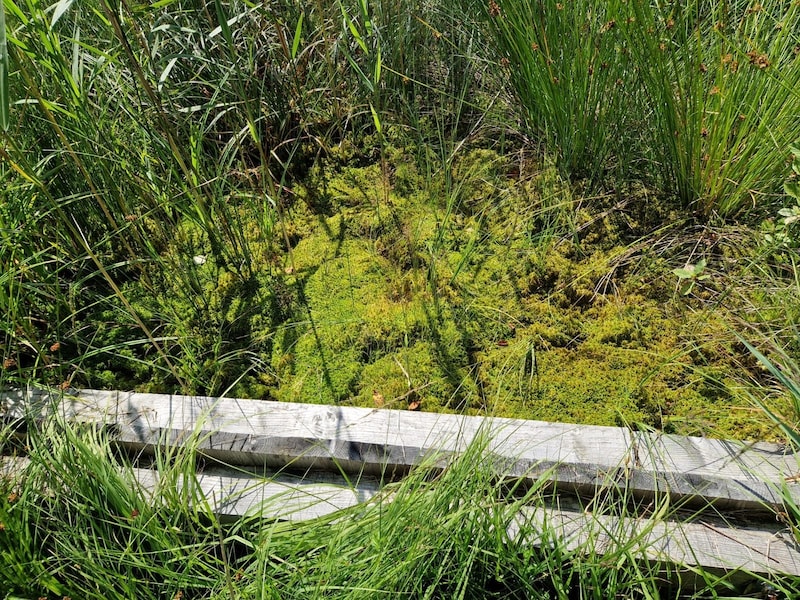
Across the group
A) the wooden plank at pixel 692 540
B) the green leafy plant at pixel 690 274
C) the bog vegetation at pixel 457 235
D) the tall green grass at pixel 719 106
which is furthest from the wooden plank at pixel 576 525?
the tall green grass at pixel 719 106

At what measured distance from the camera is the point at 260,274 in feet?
6.23

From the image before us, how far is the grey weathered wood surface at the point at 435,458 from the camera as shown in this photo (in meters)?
1.24

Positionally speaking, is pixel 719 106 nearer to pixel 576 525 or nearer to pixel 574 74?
pixel 574 74

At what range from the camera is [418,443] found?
139 centimetres

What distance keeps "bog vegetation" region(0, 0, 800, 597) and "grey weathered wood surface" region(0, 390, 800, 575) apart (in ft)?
0.38

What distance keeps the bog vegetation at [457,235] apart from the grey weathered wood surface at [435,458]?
116 mm

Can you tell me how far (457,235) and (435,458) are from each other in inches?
34.1

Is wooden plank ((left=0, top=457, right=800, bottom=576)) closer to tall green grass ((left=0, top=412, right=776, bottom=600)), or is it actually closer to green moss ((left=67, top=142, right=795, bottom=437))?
tall green grass ((left=0, top=412, right=776, bottom=600))

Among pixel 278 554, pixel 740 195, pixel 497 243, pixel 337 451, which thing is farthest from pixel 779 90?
pixel 278 554

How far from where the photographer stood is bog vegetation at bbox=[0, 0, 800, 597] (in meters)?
1.54

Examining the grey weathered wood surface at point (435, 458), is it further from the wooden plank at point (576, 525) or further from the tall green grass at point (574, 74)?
the tall green grass at point (574, 74)

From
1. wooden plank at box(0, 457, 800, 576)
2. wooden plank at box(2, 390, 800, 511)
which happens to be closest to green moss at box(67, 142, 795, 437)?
wooden plank at box(2, 390, 800, 511)

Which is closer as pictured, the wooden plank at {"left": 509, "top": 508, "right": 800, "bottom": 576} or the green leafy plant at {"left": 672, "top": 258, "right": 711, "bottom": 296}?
the wooden plank at {"left": 509, "top": 508, "right": 800, "bottom": 576}

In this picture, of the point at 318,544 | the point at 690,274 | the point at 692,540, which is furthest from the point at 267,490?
the point at 690,274
